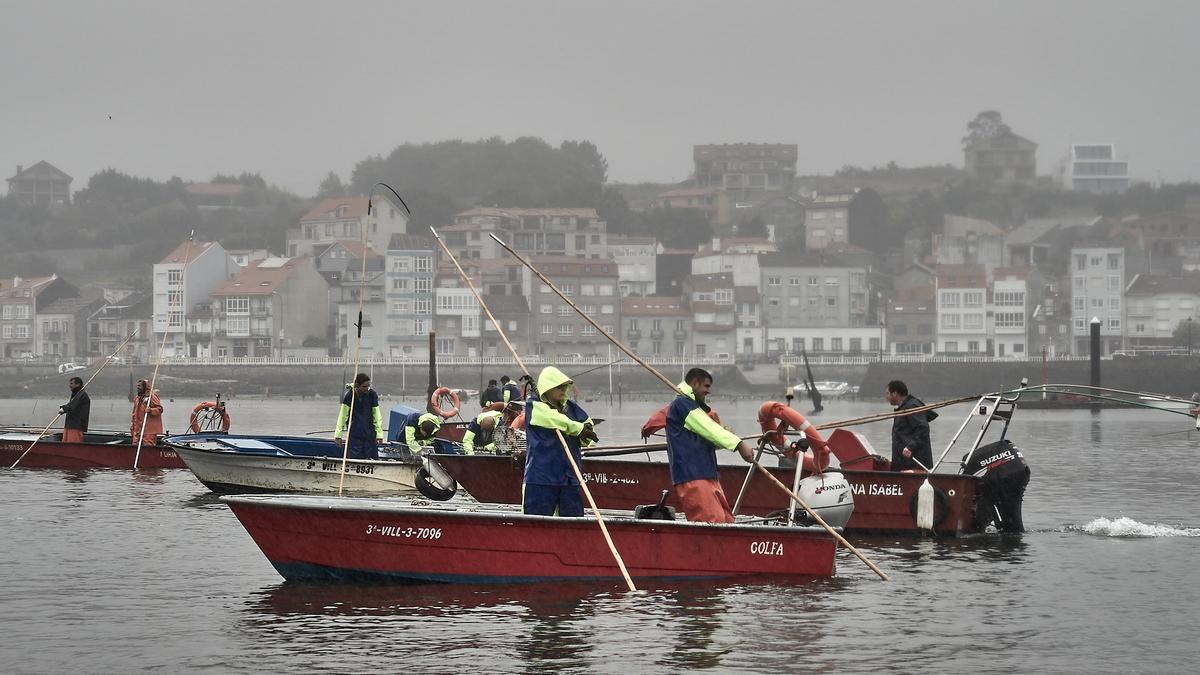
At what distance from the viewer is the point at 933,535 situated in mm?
22906

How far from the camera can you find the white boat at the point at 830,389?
140625 mm

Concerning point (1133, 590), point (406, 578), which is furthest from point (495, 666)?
point (1133, 590)

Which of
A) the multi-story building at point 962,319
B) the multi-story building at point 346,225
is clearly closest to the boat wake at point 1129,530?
the multi-story building at point 962,319

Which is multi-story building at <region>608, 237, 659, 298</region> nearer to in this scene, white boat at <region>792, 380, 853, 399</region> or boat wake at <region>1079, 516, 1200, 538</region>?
white boat at <region>792, 380, 853, 399</region>

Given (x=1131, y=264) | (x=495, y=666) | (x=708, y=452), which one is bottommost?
(x=495, y=666)

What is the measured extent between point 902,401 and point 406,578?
8141 mm

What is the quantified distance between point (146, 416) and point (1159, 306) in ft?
486

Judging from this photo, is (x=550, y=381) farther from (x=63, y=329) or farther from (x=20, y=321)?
(x=20, y=321)

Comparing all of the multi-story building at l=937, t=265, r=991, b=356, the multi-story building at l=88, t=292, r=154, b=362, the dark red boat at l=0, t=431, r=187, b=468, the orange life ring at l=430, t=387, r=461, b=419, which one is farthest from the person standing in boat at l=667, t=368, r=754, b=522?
the multi-story building at l=88, t=292, r=154, b=362

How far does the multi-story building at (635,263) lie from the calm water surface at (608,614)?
165 meters

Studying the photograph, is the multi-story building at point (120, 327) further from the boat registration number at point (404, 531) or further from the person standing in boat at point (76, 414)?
the boat registration number at point (404, 531)

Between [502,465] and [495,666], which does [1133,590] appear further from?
[502,465]

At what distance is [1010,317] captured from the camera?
543 feet

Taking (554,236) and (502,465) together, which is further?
(554,236)
